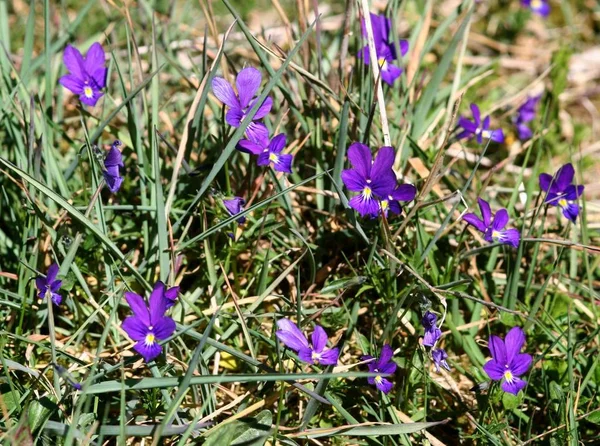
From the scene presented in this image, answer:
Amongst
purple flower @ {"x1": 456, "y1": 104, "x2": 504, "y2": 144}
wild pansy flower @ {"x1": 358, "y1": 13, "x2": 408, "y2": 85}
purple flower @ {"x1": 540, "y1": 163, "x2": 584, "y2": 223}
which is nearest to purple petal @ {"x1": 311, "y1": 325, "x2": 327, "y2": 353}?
purple flower @ {"x1": 540, "y1": 163, "x2": 584, "y2": 223}

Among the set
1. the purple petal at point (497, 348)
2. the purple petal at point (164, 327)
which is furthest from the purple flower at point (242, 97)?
the purple petal at point (497, 348)

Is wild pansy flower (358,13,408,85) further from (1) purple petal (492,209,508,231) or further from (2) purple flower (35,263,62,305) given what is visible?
(2) purple flower (35,263,62,305)

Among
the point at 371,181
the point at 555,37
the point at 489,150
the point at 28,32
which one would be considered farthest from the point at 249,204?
the point at 555,37

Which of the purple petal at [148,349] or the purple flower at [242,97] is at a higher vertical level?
the purple flower at [242,97]

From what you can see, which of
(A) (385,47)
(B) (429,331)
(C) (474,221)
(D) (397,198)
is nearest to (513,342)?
(B) (429,331)

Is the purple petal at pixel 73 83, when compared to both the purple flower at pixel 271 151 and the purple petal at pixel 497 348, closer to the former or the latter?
the purple flower at pixel 271 151

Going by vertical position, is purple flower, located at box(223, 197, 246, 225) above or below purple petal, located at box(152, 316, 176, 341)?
above
